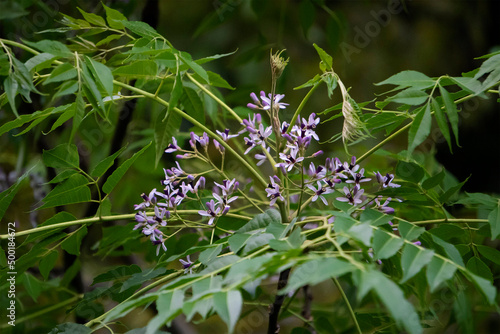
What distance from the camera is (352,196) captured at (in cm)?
71

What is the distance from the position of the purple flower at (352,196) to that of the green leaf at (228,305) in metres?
0.27

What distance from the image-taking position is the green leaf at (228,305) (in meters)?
0.46

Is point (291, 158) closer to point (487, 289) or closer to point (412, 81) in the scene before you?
point (412, 81)

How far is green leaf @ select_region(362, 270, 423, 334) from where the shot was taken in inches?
16.5

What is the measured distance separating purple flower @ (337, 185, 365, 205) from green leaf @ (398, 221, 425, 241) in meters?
0.11

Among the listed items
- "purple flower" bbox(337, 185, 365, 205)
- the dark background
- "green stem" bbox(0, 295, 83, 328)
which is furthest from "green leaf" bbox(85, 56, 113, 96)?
the dark background

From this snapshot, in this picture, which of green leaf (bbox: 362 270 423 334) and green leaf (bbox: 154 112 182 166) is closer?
green leaf (bbox: 362 270 423 334)

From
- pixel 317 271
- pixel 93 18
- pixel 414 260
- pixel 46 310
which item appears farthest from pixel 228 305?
pixel 46 310

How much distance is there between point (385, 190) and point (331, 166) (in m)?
0.08

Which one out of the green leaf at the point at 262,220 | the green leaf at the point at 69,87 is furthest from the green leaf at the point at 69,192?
the green leaf at the point at 262,220

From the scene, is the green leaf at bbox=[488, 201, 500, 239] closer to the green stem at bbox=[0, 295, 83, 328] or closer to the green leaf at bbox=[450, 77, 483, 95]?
the green leaf at bbox=[450, 77, 483, 95]

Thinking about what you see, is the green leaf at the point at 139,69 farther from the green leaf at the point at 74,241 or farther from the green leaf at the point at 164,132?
the green leaf at the point at 74,241

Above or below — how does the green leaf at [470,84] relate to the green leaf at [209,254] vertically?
above

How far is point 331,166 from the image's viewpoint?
2.32 feet
